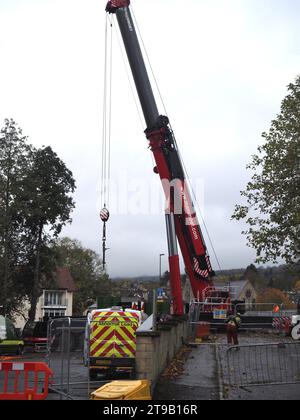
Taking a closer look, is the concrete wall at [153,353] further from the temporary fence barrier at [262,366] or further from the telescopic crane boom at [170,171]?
the telescopic crane boom at [170,171]

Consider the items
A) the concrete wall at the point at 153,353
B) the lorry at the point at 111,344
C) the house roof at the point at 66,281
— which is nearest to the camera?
the concrete wall at the point at 153,353

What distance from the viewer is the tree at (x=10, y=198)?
40219 millimetres

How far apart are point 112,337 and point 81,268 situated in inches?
2787

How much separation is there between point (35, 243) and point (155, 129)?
2589 cm

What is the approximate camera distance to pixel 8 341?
83.5 feet

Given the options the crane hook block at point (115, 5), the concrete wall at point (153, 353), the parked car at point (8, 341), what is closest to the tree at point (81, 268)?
the parked car at point (8, 341)

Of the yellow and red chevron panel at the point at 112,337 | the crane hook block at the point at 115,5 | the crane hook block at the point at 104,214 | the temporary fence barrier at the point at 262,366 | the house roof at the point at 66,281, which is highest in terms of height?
the crane hook block at the point at 115,5

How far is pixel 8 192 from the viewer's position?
40906 millimetres

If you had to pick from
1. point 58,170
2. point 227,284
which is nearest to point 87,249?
point 58,170

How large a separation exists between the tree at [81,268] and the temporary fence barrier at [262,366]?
6419 centimetres

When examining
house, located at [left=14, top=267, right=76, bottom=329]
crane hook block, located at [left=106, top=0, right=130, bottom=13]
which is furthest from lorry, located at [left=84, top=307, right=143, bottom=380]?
house, located at [left=14, top=267, right=76, bottom=329]

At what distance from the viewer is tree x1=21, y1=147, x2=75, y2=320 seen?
43188 mm

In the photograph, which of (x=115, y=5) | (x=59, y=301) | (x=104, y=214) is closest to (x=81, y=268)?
(x=59, y=301)

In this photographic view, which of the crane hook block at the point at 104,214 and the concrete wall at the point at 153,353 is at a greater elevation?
the crane hook block at the point at 104,214
